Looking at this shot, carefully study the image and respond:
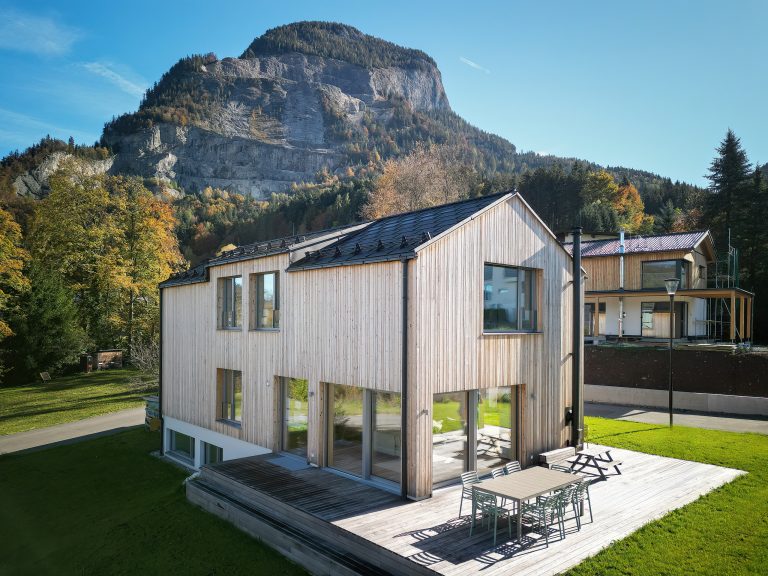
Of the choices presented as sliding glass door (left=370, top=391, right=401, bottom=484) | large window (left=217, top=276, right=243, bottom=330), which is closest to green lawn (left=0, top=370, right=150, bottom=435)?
large window (left=217, top=276, right=243, bottom=330)

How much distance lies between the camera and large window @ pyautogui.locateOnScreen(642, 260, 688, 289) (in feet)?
86.2

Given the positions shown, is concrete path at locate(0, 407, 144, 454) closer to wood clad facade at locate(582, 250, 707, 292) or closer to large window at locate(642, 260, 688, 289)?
wood clad facade at locate(582, 250, 707, 292)

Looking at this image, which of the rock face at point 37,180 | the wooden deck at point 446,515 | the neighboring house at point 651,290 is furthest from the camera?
the rock face at point 37,180

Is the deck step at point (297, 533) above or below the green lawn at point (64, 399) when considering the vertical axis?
above

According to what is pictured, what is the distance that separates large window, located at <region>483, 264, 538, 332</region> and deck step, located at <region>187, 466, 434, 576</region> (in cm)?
475

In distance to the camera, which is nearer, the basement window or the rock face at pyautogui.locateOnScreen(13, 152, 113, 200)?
the basement window

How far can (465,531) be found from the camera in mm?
7312

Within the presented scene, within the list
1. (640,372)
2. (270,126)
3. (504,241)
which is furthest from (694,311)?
(270,126)

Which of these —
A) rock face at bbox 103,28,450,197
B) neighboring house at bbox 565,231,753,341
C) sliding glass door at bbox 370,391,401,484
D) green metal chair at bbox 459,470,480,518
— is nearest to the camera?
green metal chair at bbox 459,470,480,518

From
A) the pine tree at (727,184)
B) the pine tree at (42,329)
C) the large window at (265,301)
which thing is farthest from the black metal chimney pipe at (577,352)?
the pine tree at (42,329)

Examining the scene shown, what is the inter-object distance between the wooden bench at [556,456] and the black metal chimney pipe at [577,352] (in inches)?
27.0

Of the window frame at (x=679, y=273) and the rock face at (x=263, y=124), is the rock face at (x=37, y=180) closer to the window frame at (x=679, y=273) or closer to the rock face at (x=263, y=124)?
the rock face at (x=263, y=124)

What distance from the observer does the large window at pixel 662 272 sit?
86.2ft

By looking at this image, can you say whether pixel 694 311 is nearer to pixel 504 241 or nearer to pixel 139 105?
pixel 504 241
